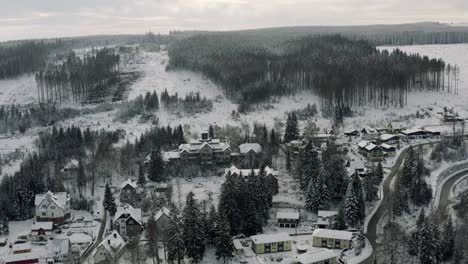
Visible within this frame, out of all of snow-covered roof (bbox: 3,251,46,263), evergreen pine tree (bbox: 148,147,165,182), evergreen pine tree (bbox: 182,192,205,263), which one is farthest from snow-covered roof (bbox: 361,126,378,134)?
snow-covered roof (bbox: 3,251,46,263)

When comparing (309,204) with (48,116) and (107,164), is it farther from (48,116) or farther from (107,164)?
(48,116)

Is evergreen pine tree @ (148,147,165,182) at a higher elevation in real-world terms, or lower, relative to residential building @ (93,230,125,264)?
higher

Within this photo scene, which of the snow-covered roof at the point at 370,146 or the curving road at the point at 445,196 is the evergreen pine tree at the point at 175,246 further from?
the snow-covered roof at the point at 370,146

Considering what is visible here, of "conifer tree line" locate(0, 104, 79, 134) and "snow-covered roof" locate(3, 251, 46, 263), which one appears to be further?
"conifer tree line" locate(0, 104, 79, 134)

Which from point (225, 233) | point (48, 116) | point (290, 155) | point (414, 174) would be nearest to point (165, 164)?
point (290, 155)

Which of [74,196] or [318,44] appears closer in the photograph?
[74,196]

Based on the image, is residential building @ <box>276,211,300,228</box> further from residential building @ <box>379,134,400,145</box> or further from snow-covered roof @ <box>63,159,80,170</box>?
residential building @ <box>379,134,400,145</box>
